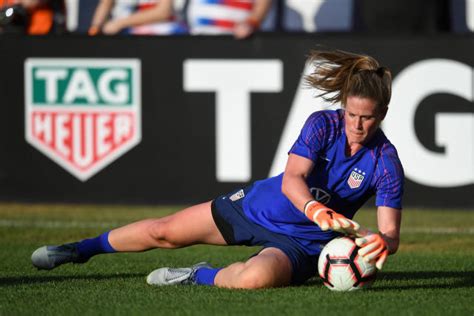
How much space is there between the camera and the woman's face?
6.93 meters

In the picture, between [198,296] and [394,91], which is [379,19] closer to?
[394,91]

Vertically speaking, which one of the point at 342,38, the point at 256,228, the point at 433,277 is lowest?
the point at 433,277

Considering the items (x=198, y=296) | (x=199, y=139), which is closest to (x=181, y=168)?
(x=199, y=139)

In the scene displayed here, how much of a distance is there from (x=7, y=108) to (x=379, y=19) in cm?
471

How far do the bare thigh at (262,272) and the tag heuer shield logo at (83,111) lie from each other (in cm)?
600

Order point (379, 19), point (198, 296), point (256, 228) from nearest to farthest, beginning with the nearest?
point (198, 296) → point (256, 228) → point (379, 19)

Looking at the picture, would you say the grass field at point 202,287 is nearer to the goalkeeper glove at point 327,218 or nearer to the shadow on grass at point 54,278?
the shadow on grass at point 54,278

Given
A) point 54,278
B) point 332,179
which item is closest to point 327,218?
point 332,179

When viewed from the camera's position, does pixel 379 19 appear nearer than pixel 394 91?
No

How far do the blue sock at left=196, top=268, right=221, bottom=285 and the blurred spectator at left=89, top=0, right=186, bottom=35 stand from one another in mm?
6781

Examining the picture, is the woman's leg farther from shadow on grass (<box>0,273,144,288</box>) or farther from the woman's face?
the woman's face

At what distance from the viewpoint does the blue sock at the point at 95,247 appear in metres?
7.90

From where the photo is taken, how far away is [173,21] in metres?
14.2

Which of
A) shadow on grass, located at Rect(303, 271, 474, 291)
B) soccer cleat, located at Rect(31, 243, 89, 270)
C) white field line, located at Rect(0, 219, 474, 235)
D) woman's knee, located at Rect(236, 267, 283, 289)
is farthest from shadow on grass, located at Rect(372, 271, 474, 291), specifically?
white field line, located at Rect(0, 219, 474, 235)
